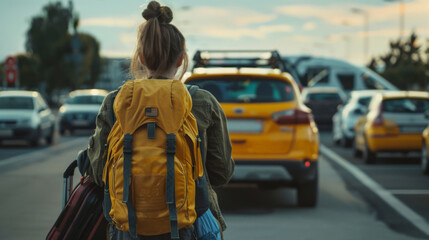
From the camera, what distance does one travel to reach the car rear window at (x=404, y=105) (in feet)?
54.0

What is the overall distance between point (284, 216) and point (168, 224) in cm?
638

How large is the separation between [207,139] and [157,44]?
1.40 feet

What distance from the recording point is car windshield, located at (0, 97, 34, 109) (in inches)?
921

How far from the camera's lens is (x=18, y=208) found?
32.1ft

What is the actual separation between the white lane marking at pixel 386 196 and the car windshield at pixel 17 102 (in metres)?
9.54

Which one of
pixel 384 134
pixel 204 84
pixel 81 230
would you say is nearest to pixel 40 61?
pixel 384 134

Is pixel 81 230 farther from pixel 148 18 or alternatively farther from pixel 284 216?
pixel 284 216

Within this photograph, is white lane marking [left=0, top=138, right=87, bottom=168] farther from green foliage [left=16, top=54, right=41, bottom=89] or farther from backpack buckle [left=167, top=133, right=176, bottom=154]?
green foliage [left=16, top=54, right=41, bottom=89]

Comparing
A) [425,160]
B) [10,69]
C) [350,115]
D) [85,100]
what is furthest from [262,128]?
[10,69]

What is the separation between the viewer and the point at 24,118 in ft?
73.0

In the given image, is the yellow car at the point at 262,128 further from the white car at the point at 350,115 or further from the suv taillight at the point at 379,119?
the white car at the point at 350,115

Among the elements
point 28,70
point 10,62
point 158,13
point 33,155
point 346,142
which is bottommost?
point 28,70

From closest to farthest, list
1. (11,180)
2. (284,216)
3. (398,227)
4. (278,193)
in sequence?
(398,227), (284,216), (278,193), (11,180)

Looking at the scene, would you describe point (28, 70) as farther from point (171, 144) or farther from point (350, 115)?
point (171, 144)
